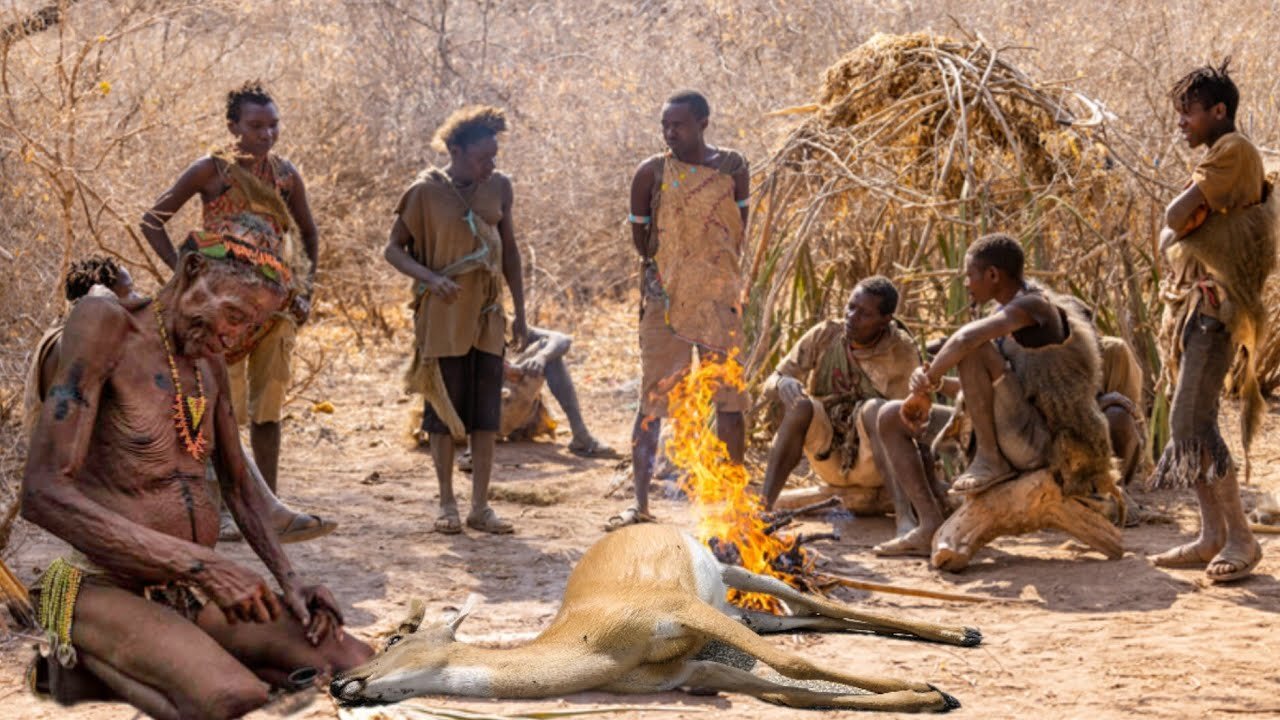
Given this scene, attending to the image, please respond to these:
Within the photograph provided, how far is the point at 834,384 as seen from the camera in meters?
6.19

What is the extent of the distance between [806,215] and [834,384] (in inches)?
51.2

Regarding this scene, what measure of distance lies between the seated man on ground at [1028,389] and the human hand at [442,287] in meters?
1.97

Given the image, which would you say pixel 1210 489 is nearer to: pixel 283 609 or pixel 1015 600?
pixel 1015 600

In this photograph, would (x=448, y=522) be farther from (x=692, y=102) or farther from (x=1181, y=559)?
(x=1181, y=559)

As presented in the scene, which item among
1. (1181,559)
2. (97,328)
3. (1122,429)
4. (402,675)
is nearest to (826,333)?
(1122,429)

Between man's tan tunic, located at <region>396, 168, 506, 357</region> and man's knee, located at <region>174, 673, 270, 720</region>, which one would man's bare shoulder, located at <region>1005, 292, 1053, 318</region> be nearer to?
man's tan tunic, located at <region>396, 168, 506, 357</region>

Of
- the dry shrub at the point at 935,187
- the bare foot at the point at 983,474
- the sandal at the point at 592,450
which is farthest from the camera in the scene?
the sandal at the point at 592,450

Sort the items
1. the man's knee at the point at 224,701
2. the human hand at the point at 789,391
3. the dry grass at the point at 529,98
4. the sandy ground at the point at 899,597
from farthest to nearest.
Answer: the dry grass at the point at 529,98
the human hand at the point at 789,391
the sandy ground at the point at 899,597
the man's knee at the point at 224,701

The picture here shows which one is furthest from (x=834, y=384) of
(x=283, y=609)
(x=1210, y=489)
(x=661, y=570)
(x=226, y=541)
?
(x=283, y=609)

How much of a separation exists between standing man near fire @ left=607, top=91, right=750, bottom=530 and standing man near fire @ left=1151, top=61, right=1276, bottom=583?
6.39 feet

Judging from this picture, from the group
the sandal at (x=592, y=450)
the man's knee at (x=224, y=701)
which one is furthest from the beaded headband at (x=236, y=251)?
the sandal at (x=592, y=450)

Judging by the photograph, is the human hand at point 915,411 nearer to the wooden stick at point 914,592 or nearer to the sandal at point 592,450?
the wooden stick at point 914,592

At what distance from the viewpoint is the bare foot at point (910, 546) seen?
557 cm

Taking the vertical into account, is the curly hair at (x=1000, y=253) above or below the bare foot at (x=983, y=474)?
above
